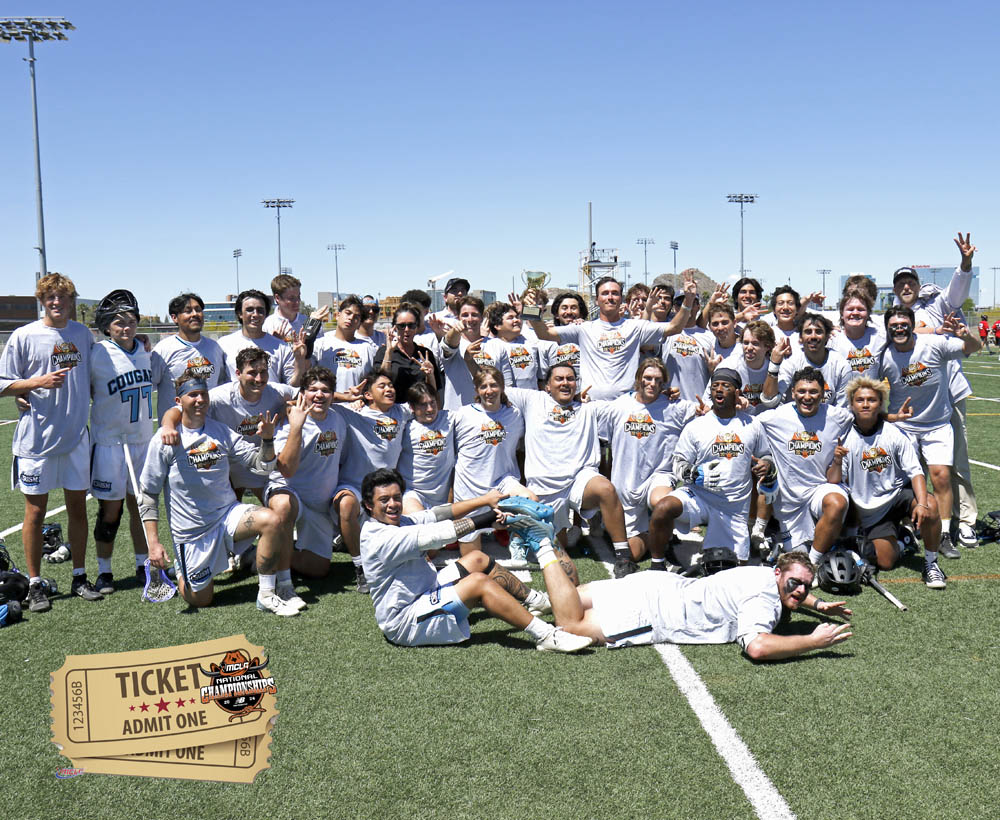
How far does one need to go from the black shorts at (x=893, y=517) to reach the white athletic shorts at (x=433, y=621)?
3442 mm

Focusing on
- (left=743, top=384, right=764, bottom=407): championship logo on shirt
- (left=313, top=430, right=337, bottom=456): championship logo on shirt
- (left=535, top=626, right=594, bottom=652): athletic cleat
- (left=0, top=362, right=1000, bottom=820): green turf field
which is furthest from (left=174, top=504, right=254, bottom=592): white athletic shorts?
(left=743, top=384, right=764, bottom=407): championship logo on shirt

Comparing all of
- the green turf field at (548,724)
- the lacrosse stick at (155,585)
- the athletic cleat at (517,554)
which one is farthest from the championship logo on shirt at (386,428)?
the lacrosse stick at (155,585)

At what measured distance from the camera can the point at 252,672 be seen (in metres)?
3.99

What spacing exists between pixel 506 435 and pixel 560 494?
2.15 feet

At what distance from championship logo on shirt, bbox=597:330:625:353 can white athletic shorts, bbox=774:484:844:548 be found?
80.0 inches

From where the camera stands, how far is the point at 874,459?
588 cm

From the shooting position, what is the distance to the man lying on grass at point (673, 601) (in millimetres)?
4336

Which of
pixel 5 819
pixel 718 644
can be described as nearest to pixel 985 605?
pixel 718 644

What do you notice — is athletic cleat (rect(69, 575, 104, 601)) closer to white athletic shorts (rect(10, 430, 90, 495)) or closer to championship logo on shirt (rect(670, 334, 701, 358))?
white athletic shorts (rect(10, 430, 90, 495))

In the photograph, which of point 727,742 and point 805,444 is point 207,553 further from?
point 805,444

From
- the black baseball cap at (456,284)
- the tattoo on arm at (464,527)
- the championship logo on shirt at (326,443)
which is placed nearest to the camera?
the tattoo on arm at (464,527)

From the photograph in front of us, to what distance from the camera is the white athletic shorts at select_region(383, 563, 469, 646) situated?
4.57 m

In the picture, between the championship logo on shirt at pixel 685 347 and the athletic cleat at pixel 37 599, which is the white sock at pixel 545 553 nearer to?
the championship logo on shirt at pixel 685 347

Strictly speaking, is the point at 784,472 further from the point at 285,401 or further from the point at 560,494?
the point at 285,401
